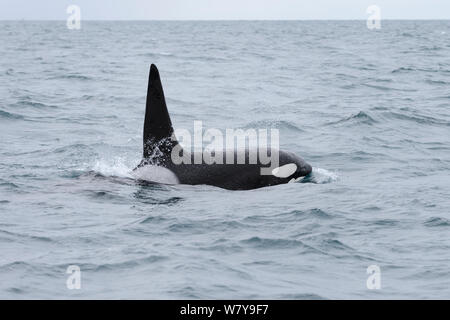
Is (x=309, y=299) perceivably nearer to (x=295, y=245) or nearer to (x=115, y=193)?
(x=295, y=245)

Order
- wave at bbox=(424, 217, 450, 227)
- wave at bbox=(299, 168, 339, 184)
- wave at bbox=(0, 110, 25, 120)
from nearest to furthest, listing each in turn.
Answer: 1. wave at bbox=(424, 217, 450, 227)
2. wave at bbox=(299, 168, 339, 184)
3. wave at bbox=(0, 110, 25, 120)

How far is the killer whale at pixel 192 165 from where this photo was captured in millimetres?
11805

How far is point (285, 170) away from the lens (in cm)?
1192

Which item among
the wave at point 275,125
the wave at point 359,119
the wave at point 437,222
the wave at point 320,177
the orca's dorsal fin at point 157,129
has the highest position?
the orca's dorsal fin at point 157,129

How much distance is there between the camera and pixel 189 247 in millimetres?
9070

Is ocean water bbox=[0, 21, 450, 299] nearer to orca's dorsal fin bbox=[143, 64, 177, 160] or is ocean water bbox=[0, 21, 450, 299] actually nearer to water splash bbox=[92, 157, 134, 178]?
water splash bbox=[92, 157, 134, 178]

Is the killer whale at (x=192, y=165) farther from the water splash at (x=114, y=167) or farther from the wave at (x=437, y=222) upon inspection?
the wave at (x=437, y=222)

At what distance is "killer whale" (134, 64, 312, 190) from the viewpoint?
11805mm

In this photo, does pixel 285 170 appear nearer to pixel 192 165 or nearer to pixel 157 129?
pixel 192 165

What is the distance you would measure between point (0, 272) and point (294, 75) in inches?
1037

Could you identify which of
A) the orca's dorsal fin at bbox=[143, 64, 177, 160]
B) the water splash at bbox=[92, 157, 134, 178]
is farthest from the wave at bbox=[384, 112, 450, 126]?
the orca's dorsal fin at bbox=[143, 64, 177, 160]

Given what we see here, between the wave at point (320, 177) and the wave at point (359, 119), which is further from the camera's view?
the wave at point (359, 119)

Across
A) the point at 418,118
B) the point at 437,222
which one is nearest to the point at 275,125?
the point at 418,118

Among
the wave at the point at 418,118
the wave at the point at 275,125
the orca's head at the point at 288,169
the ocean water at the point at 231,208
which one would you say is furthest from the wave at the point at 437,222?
the wave at the point at 418,118
